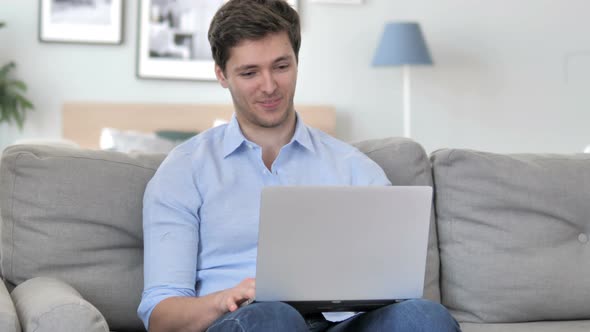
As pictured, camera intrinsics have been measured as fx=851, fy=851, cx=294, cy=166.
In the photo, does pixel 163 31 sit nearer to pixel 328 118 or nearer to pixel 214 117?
pixel 214 117

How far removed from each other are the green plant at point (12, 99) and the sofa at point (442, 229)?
305 cm

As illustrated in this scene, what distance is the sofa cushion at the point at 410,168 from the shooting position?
6.99ft

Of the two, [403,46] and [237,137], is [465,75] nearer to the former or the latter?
[403,46]

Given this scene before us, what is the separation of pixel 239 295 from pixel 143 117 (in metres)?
3.66

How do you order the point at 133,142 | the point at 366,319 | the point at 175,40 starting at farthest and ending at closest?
1. the point at 175,40
2. the point at 133,142
3. the point at 366,319

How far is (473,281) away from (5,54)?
148 inches

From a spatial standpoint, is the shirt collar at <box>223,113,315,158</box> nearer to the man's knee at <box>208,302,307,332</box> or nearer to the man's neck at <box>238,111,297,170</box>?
the man's neck at <box>238,111,297,170</box>

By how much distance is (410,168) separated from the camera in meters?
2.15

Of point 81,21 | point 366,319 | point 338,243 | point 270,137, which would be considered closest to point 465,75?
point 81,21

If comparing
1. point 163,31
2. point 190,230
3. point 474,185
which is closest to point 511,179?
point 474,185

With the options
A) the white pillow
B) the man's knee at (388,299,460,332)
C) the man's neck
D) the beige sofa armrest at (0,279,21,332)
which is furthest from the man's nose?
the white pillow

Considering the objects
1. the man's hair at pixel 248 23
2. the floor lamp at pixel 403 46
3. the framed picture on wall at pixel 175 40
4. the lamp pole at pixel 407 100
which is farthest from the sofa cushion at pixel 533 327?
the framed picture on wall at pixel 175 40

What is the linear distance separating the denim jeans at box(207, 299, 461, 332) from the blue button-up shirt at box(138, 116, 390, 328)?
0.85ft

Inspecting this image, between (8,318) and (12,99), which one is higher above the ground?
(12,99)
